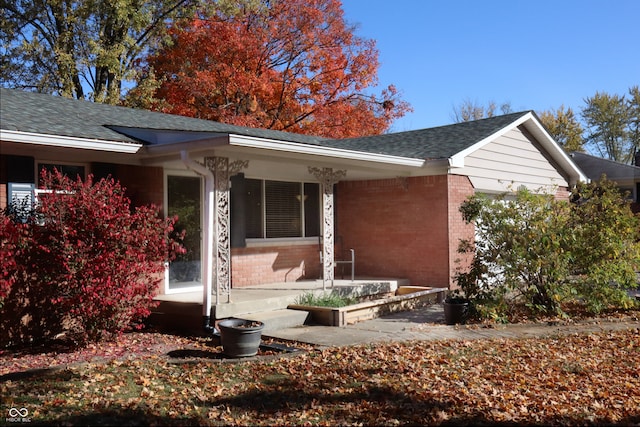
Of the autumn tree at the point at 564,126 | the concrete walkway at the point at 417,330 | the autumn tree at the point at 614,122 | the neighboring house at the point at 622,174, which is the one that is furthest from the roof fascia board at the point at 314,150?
the autumn tree at the point at 614,122

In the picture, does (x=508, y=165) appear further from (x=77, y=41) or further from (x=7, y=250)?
(x=77, y=41)

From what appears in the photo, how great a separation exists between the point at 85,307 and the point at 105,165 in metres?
3.00

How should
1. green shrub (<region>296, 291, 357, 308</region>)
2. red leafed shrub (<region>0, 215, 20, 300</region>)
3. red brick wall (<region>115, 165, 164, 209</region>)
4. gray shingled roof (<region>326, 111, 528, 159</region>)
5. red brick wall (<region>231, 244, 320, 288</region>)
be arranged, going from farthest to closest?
gray shingled roof (<region>326, 111, 528, 159</region>) → red brick wall (<region>231, 244, 320, 288</region>) → green shrub (<region>296, 291, 357, 308</region>) → red brick wall (<region>115, 165, 164, 209</region>) → red leafed shrub (<region>0, 215, 20, 300</region>)

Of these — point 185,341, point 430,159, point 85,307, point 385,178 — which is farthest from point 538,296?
point 85,307

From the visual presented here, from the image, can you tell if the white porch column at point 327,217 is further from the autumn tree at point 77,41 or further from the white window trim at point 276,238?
the autumn tree at point 77,41

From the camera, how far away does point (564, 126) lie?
133 feet

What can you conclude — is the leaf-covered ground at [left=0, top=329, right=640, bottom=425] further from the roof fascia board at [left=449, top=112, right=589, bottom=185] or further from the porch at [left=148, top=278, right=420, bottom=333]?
the roof fascia board at [left=449, top=112, right=589, bottom=185]

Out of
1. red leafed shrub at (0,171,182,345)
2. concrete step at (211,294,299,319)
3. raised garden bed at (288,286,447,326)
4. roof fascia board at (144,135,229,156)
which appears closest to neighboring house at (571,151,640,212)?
raised garden bed at (288,286,447,326)

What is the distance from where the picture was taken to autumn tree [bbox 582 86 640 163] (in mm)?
44719

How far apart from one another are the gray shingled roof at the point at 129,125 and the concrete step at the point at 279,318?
10.6ft

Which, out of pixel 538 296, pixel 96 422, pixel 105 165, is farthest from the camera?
pixel 538 296

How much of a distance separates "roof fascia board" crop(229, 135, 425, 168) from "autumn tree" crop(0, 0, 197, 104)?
13.8 meters

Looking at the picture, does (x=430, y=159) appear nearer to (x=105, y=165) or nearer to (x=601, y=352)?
(x=601, y=352)

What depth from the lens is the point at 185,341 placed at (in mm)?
8672
